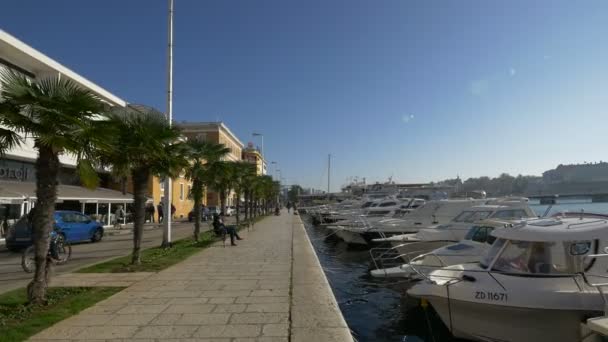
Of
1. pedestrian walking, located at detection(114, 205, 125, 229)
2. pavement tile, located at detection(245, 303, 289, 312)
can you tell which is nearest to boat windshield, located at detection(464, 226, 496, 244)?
pavement tile, located at detection(245, 303, 289, 312)

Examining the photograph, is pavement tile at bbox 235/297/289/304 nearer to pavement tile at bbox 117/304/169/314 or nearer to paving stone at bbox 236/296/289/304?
paving stone at bbox 236/296/289/304

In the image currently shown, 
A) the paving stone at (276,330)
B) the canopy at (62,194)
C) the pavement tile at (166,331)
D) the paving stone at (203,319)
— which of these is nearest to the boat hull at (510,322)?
the paving stone at (276,330)

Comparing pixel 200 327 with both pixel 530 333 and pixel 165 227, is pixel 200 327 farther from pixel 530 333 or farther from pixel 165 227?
pixel 165 227

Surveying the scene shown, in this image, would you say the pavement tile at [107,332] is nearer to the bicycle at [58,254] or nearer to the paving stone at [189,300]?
the paving stone at [189,300]

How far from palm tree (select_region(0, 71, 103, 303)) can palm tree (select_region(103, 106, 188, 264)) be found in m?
4.03

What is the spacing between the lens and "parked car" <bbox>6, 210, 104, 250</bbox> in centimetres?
1912

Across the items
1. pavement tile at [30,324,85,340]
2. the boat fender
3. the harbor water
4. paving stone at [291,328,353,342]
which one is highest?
the boat fender

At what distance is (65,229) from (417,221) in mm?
17569

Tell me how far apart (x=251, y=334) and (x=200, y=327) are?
→ 0.87 meters

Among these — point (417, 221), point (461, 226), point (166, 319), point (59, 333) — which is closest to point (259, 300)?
point (166, 319)

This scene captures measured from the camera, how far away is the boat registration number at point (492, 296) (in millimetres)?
7870

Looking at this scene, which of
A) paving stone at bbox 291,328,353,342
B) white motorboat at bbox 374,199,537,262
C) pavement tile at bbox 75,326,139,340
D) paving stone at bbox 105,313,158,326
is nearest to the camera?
paving stone at bbox 291,328,353,342

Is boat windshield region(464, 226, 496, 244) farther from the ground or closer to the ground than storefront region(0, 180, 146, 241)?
closer to the ground

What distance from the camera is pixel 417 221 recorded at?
2420 cm
